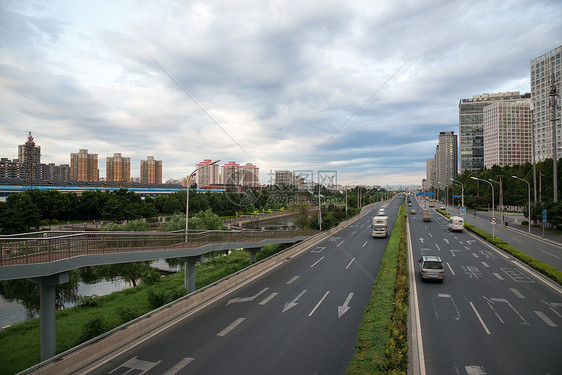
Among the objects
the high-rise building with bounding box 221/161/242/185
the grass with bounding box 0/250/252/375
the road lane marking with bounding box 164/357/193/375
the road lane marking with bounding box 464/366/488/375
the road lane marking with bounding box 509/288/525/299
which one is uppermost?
the high-rise building with bounding box 221/161/242/185

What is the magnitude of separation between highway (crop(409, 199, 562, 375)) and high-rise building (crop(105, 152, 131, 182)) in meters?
168

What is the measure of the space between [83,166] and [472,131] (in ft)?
648

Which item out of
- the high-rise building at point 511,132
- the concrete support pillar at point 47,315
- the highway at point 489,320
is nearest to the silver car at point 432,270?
the highway at point 489,320

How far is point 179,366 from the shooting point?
10078 mm

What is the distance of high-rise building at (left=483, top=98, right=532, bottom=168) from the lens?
152 m

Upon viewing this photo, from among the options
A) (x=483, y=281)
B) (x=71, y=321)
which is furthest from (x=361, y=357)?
(x=71, y=321)

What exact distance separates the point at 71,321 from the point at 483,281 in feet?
77.5

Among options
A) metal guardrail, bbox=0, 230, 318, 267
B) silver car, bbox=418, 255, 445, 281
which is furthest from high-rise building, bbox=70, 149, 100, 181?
silver car, bbox=418, 255, 445, 281

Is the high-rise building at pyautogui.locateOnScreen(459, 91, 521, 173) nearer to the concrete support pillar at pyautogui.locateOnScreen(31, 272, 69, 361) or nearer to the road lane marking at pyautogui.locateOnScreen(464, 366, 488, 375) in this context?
the road lane marking at pyautogui.locateOnScreen(464, 366, 488, 375)

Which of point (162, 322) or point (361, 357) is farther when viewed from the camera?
point (162, 322)

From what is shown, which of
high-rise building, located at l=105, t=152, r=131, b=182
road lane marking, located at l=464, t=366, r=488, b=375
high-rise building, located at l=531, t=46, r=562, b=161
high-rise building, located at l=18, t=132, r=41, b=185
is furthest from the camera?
high-rise building, located at l=105, t=152, r=131, b=182

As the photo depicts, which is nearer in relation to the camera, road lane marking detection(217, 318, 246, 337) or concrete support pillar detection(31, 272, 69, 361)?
concrete support pillar detection(31, 272, 69, 361)

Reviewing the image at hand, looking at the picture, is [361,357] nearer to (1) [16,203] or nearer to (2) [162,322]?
(2) [162,322]

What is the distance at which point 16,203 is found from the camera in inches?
2071
